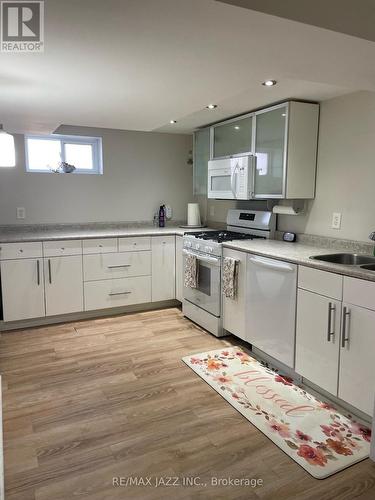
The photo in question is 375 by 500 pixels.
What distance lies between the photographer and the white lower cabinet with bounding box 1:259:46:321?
351 cm

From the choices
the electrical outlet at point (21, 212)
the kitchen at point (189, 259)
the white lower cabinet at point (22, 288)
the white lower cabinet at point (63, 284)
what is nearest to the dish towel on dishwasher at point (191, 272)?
the kitchen at point (189, 259)

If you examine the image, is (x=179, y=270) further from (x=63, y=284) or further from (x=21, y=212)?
(x=21, y=212)

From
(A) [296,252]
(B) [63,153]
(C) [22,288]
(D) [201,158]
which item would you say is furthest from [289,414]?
(B) [63,153]

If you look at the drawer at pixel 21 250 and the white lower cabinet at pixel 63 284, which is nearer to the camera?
the drawer at pixel 21 250

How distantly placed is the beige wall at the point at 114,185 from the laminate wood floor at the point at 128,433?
1576 millimetres

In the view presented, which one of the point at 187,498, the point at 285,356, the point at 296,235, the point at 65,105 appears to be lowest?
the point at 187,498

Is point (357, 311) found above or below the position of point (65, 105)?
below

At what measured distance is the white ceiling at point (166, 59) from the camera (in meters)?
1.30

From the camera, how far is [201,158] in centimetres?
435

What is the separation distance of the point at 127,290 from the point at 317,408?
235cm

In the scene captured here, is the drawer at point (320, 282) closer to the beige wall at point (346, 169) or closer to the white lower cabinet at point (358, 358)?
the white lower cabinet at point (358, 358)

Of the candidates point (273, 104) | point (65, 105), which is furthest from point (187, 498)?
point (273, 104)

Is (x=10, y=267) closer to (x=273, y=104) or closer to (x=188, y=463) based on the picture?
(x=188, y=463)

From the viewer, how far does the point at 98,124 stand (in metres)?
3.44
